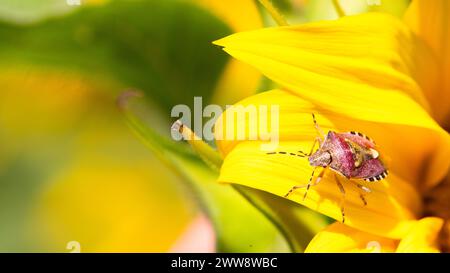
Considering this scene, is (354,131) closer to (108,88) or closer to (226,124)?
(226,124)

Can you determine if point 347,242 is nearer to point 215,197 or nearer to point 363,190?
point 363,190

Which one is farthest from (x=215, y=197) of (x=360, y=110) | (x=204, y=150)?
(x=360, y=110)

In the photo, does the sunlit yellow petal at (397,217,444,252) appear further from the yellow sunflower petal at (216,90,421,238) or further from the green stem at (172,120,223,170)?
the green stem at (172,120,223,170)

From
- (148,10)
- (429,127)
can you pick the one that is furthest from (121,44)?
(429,127)

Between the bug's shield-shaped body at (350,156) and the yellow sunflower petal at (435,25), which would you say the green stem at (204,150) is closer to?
the bug's shield-shaped body at (350,156)

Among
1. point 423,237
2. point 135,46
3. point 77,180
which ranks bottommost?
point 423,237

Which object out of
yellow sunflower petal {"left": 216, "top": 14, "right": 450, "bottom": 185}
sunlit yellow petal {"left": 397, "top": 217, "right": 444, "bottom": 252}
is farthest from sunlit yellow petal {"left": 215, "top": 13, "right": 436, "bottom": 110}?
sunlit yellow petal {"left": 397, "top": 217, "right": 444, "bottom": 252}
